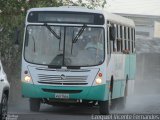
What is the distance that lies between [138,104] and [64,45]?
9.82m

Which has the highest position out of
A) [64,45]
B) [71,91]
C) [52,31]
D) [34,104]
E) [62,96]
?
[52,31]

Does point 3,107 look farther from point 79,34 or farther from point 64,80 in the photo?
point 79,34

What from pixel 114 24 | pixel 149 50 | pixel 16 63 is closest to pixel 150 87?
pixel 149 50

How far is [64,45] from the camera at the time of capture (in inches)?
949

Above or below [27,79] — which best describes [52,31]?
above

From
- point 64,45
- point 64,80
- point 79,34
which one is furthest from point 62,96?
point 79,34

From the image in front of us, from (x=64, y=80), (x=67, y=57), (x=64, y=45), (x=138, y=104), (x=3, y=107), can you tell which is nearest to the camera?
(x=3, y=107)

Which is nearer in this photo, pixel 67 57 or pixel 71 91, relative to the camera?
pixel 71 91

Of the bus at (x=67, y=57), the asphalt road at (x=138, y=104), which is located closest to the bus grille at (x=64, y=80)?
the bus at (x=67, y=57)

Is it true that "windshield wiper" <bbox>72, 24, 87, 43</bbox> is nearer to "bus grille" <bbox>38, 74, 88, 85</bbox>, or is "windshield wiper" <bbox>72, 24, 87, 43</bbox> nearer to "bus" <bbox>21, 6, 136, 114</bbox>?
"bus" <bbox>21, 6, 136, 114</bbox>

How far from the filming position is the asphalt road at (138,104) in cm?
2345

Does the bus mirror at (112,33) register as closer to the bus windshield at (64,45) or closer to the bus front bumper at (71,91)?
the bus windshield at (64,45)

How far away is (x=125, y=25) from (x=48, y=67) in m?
5.41

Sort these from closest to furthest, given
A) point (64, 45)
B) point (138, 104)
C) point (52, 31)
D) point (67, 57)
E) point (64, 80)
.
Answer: point (64, 80)
point (67, 57)
point (64, 45)
point (52, 31)
point (138, 104)
